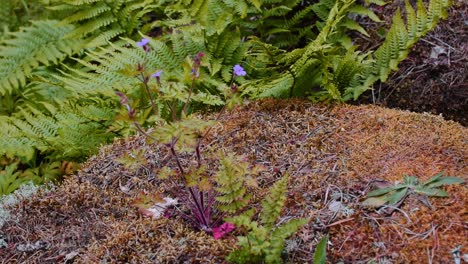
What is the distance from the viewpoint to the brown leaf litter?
1.94 meters

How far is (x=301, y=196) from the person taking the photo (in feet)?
7.28

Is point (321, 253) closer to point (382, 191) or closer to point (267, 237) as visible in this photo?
point (267, 237)

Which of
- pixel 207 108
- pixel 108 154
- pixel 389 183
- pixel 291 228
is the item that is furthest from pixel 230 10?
pixel 291 228

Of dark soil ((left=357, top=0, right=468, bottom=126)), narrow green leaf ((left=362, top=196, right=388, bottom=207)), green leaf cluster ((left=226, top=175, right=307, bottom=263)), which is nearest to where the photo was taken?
green leaf cluster ((left=226, top=175, right=307, bottom=263))

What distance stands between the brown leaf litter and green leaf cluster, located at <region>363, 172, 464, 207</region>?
0.04 meters

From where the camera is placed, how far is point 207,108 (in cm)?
309

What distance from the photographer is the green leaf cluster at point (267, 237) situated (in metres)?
1.80

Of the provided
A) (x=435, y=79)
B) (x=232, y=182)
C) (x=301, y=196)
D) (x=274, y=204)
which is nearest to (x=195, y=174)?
(x=232, y=182)

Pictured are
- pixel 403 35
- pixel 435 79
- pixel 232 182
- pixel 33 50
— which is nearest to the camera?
pixel 232 182

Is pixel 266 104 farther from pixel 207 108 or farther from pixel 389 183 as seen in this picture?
pixel 389 183

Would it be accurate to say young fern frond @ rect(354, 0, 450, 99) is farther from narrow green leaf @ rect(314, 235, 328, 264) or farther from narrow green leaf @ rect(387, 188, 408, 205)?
narrow green leaf @ rect(314, 235, 328, 264)

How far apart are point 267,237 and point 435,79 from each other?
1974 mm

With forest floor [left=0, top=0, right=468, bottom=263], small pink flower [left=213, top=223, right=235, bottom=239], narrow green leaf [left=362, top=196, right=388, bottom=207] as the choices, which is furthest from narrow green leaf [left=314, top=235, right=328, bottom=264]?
small pink flower [left=213, top=223, right=235, bottom=239]

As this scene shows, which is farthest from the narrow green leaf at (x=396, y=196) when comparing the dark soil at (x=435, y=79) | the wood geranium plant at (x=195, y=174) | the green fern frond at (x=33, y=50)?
the green fern frond at (x=33, y=50)
